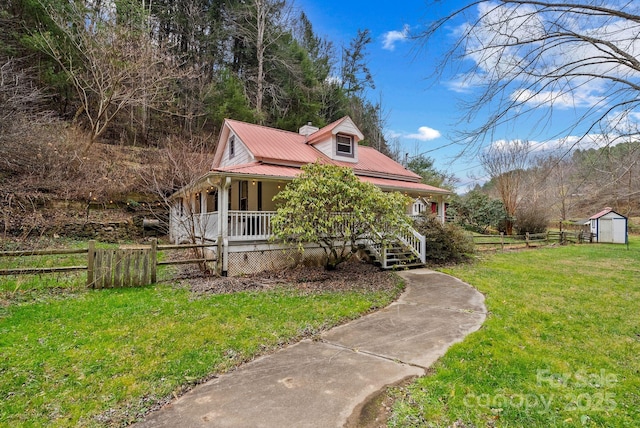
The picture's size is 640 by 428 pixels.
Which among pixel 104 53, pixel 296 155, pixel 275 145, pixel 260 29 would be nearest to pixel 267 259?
pixel 296 155

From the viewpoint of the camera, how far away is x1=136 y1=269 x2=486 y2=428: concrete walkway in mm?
2820

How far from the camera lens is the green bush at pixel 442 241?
39.9 feet

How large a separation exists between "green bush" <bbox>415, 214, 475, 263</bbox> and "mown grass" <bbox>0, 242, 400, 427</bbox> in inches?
228

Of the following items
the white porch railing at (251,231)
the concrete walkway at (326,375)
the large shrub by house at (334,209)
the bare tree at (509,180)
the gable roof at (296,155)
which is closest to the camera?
the concrete walkway at (326,375)

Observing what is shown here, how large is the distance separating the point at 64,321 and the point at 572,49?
7991 mm

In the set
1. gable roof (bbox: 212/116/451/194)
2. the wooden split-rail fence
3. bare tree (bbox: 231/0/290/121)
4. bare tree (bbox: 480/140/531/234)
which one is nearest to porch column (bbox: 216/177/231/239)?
gable roof (bbox: 212/116/451/194)

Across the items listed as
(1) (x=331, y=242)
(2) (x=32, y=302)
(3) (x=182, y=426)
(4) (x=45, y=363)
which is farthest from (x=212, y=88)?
(3) (x=182, y=426)

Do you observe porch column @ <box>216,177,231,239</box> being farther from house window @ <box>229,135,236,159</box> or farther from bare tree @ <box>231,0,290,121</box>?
bare tree @ <box>231,0,290,121</box>

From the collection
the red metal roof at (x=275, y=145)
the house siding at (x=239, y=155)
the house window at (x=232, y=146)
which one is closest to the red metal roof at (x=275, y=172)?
the red metal roof at (x=275, y=145)

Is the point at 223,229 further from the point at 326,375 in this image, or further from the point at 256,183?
the point at 326,375

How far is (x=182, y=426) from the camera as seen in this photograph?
8.86 feet

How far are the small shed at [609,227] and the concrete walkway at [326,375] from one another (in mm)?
25802

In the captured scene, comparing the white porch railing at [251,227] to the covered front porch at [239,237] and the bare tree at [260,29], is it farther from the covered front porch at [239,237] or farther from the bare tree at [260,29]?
the bare tree at [260,29]

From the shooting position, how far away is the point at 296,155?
13.7m
